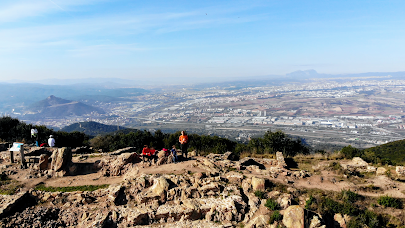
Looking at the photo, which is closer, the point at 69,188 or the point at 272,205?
the point at 272,205

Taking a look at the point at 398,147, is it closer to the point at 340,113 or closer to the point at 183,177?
the point at 183,177

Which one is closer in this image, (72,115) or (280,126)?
(280,126)

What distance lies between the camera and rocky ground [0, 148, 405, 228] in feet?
36.1

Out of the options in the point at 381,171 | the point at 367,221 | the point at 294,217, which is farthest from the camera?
the point at 381,171

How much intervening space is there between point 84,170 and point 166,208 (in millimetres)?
7693

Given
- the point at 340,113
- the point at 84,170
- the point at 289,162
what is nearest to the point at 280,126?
the point at 340,113

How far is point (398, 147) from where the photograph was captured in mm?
33188

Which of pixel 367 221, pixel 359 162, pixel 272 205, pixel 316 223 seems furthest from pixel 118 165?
pixel 359 162

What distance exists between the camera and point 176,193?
40.5ft

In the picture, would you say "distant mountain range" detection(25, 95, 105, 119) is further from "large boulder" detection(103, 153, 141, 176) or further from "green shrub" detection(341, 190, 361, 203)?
"green shrub" detection(341, 190, 361, 203)

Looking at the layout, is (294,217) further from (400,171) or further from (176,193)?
(400,171)

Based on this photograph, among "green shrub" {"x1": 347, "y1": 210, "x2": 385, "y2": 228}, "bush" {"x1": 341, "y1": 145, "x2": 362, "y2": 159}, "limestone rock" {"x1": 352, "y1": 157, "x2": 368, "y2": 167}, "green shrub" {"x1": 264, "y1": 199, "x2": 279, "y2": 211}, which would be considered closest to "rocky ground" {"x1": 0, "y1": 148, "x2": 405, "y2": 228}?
"green shrub" {"x1": 264, "y1": 199, "x2": 279, "y2": 211}

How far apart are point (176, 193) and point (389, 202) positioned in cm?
1182

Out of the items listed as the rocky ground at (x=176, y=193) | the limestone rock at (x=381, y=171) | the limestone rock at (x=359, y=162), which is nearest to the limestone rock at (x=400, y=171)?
the rocky ground at (x=176, y=193)
